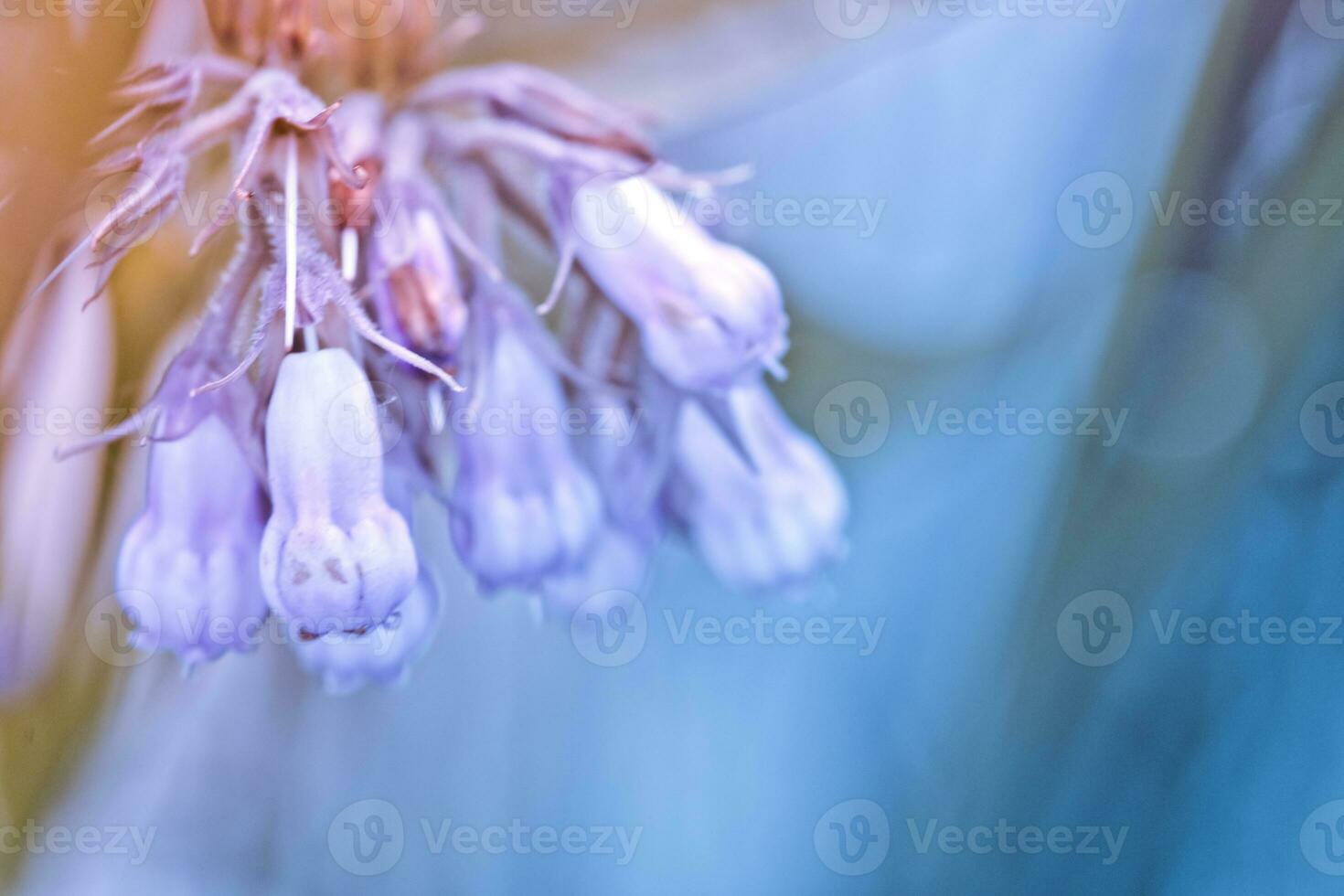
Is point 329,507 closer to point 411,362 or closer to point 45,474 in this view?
point 411,362

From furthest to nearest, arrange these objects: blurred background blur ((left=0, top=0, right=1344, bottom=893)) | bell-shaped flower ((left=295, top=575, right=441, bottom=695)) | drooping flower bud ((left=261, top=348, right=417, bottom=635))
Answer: blurred background blur ((left=0, top=0, right=1344, bottom=893)) < bell-shaped flower ((left=295, top=575, right=441, bottom=695)) < drooping flower bud ((left=261, top=348, right=417, bottom=635))

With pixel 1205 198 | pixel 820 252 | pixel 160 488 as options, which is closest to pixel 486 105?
pixel 160 488

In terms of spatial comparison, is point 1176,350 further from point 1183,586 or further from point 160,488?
point 160,488

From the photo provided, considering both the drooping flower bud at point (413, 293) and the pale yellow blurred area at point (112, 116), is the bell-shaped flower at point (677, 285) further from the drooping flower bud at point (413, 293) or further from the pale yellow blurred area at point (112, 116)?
the pale yellow blurred area at point (112, 116)

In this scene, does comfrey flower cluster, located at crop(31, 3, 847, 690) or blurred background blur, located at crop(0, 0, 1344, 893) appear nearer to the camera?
comfrey flower cluster, located at crop(31, 3, 847, 690)

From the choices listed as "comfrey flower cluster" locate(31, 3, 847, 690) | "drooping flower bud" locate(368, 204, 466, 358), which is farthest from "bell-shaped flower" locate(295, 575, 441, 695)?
"drooping flower bud" locate(368, 204, 466, 358)

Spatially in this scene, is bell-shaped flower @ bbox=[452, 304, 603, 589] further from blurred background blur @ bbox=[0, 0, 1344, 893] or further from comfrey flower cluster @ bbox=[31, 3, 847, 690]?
blurred background blur @ bbox=[0, 0, 1344, 893]

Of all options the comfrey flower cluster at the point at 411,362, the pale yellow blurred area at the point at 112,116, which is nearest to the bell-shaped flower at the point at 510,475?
the comfrey flower cluster at the point at 411,362
